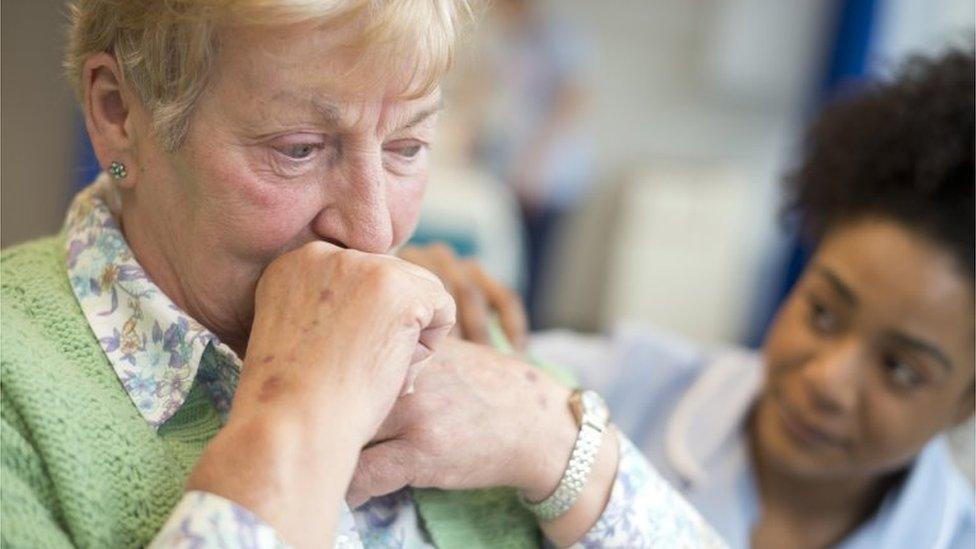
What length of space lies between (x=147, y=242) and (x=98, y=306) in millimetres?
76

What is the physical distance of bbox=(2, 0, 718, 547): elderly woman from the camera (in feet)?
2.80

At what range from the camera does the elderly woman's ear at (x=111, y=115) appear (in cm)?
98

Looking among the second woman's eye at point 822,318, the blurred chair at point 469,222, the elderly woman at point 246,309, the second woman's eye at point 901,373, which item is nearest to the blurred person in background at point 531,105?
the blurred chair at point 469,222

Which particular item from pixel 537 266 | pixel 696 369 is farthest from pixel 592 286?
pixel 696 369

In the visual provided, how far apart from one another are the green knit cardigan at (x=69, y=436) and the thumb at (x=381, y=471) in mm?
141

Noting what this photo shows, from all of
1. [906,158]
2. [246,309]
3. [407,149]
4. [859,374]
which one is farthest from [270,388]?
[906,158]

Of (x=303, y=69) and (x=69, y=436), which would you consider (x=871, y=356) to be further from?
(x=69, y=436)

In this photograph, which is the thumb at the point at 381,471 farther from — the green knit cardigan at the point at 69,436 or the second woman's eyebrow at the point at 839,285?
the second woman's eyebrow at the point at 839,285

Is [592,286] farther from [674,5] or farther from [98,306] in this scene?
[98,306]

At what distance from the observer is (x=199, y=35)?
90cm

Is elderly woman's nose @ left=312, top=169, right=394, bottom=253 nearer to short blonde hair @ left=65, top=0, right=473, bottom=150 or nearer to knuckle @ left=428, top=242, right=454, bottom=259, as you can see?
short blonde hair @ left=65, top=0, right=473, bottom=150

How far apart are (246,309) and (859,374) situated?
0.99 meters

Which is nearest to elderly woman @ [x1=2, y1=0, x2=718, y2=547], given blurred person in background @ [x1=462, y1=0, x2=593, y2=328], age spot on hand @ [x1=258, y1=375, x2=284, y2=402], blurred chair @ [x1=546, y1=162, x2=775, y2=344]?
age spot on hand @ [x1=258, y1=375, x2=284, y2=402]

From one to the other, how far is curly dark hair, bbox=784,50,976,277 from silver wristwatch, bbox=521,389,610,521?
0.73m
